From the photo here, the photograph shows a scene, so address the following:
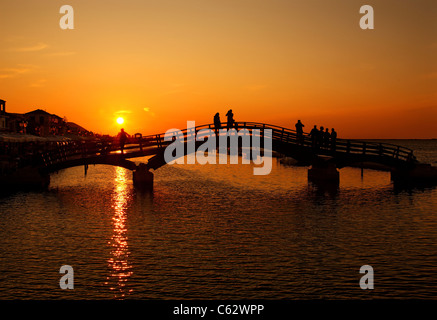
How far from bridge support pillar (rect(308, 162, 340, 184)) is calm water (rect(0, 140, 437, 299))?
1020 centimetres

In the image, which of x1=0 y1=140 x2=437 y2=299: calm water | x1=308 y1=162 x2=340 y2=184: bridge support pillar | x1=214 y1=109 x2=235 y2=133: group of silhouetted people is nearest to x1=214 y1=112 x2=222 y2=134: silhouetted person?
x1=214 y1=109 x2=235 y2=133: group of silhouetted people

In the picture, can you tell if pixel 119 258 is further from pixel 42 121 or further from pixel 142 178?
pixel 42 121

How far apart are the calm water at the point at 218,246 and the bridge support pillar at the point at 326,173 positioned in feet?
33.5

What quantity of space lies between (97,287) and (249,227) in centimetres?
1108

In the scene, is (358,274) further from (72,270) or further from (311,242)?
(72,270)

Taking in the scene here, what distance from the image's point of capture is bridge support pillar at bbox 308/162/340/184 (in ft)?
153

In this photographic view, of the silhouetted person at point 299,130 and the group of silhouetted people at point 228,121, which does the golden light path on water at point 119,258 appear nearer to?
the group of silhouetted people at point 228,121

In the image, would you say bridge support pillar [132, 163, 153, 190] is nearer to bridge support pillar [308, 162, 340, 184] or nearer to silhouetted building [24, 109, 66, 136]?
bridge support pillar [308, 162, 340, 184]

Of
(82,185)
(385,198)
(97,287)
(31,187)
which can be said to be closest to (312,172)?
(385,198)

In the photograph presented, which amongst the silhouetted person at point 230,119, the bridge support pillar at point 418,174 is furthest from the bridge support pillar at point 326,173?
the silhouetted person at point 230,119

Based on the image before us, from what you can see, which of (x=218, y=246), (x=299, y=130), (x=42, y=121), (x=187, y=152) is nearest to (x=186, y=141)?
(x=187, y=152)

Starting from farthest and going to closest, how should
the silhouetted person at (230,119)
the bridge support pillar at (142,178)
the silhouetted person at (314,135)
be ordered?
the bridge support pillar at (142,178), the silhouetted person at (314,135), the silhouetted person at (230,119)

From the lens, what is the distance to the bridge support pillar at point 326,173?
153ft
